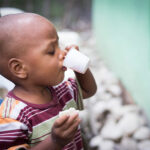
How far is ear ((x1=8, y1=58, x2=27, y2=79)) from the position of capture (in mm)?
791

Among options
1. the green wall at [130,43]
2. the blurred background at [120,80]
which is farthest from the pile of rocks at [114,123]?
the green wall at [130,43]

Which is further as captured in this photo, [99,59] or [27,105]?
[99,59]

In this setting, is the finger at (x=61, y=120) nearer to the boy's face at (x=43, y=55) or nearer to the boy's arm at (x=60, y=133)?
the boy's arm at (x=60, y=133)

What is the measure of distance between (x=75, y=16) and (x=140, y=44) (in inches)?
140

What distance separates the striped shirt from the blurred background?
17.5 inches

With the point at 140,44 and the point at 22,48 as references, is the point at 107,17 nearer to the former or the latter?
the point at 140,44

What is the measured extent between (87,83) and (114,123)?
118 centimetres

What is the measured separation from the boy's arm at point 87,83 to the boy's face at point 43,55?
0.64 feet

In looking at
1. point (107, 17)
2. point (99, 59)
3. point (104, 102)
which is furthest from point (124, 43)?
point (99, 59)

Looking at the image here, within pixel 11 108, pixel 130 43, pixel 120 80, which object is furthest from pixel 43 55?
pixel 120 80

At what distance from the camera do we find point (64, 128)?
28.7 inches

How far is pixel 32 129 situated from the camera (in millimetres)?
811

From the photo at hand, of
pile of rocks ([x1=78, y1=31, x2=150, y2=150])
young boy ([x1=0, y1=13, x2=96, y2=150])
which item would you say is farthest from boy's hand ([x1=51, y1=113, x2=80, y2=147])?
pile of rocks ([x1=78, y1=31, x2=150, y2=150])

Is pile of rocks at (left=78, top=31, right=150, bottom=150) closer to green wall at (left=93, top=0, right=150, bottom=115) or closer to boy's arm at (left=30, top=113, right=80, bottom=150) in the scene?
green wall at (left=93, top=0, right=150, bottom=115)
